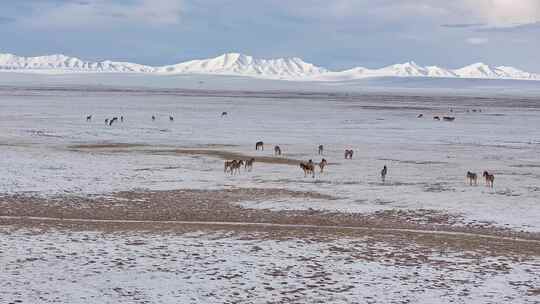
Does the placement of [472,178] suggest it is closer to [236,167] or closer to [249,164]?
[249,164]

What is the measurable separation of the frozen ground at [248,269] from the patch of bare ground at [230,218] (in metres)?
0.89

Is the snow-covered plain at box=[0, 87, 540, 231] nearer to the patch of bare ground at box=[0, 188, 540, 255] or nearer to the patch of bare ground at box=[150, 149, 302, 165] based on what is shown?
the patch of bare ground at box=[150, 149, 302, 165]

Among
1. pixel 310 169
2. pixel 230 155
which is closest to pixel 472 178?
pixel 310 169


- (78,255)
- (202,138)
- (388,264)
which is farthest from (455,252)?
(202,138)

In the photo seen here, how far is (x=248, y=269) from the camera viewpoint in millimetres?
13953

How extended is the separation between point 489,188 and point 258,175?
341 inches

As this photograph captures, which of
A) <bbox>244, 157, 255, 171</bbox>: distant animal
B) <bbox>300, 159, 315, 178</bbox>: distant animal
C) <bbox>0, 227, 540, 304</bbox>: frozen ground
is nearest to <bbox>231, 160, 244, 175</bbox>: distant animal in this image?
<bbox>244, 157, 255, 171</bbox>: distant animal

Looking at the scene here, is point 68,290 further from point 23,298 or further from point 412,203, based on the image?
point 412,203

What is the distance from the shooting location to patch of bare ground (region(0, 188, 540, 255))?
17.5m

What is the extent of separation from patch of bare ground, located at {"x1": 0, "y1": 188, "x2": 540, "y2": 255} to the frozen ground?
2.92 ft

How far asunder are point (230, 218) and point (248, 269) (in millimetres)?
5393

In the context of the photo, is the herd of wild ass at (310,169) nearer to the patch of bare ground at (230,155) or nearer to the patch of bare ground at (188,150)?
the patch of bare ground at (230,155)

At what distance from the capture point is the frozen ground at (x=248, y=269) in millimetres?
12273

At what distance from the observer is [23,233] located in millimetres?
16547
